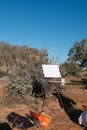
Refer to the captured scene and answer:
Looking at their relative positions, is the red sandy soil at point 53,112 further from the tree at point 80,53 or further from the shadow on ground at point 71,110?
the tree at point 80,53

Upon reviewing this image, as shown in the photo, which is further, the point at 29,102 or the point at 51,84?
the point at 51,84

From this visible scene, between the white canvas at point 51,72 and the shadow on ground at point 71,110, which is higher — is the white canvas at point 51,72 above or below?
above

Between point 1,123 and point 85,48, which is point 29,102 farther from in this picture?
point 85,48

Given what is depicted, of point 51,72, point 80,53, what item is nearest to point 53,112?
point 51,72

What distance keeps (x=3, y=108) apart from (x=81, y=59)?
2339cm

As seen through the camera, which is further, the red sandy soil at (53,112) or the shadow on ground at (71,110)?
the shadow on ground at (71,110)

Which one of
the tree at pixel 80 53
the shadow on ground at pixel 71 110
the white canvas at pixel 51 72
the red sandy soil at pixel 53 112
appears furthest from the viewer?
the tree at pixel 80 53

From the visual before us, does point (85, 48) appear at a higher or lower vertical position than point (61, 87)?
higher

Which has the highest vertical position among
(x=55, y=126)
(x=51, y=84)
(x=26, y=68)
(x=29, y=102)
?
(x=26, y=68)

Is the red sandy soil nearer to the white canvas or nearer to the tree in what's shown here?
the white canvas

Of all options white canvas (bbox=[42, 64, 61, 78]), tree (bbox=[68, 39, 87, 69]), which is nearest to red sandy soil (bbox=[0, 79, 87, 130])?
white canvas (bbox=[42, 64, 61, 78])

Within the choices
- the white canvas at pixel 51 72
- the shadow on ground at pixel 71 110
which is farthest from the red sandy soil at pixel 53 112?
the white canvas at pixel 51 72

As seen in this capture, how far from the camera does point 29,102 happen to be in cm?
912

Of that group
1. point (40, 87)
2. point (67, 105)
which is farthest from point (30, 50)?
point (67, 105)
